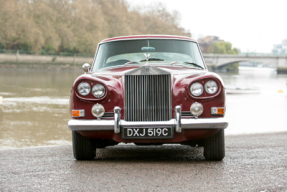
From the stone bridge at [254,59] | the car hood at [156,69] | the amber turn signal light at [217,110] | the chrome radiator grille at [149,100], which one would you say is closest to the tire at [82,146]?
the chrome radiator grille at [149,100]

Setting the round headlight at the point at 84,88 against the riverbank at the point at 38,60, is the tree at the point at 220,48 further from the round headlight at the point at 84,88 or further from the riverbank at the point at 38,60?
the round headlight at the point at 84,88

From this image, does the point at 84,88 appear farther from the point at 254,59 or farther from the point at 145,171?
the point at 254,59

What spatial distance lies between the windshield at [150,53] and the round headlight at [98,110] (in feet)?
4.04

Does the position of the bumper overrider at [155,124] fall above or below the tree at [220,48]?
above

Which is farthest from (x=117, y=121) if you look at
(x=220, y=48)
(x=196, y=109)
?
(x=220, y=48)

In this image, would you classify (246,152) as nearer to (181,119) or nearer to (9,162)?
(181,119)

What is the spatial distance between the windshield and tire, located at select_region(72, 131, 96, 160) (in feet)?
4.24

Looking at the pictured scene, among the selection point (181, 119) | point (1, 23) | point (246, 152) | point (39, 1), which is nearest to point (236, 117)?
point (246, 152)

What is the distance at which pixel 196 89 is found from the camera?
556 centimetres

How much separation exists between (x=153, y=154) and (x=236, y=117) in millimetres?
17688

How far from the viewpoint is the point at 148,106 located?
5.54 meters

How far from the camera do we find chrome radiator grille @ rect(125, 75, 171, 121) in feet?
18.2

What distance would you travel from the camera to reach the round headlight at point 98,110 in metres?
5.60

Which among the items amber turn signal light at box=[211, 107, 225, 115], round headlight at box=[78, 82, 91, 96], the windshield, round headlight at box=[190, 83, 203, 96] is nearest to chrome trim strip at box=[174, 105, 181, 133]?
round headlight at box=[190, 83, 203, 96]
